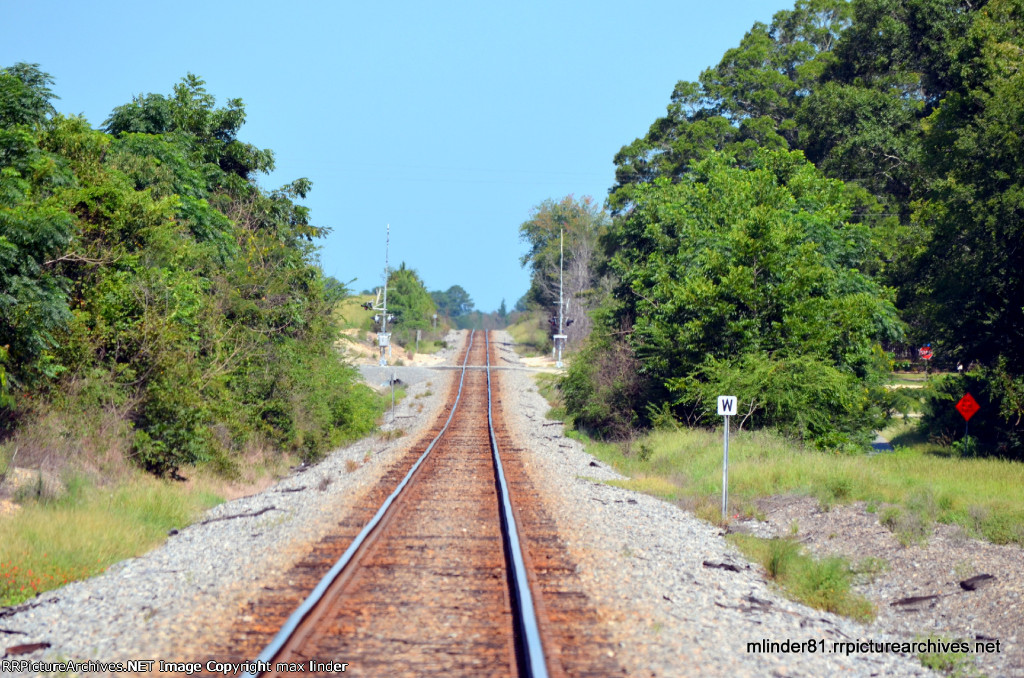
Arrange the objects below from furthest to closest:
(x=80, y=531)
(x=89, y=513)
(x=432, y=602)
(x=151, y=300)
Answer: (x=151, y=300) < (x=89, y=513) < (x=80, y=531) < (x=432, y=602)

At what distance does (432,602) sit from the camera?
28.7ft

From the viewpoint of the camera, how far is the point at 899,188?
54000 mm

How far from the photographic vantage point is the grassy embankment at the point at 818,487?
456 inches

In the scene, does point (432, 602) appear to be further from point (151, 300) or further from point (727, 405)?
point (151, 300)

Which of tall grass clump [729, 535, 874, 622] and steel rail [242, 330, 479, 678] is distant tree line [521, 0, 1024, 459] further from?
steel rail [242, 330, 479, 678]

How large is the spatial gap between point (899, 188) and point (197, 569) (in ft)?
173

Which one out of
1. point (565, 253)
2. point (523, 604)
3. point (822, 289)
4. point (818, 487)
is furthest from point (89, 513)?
point (565, 253)

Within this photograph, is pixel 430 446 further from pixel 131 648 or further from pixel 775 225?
pixel 131 648

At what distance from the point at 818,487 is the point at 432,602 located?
32.8 feet

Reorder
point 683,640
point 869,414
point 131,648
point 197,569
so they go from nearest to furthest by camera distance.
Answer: point 131,648 → point 683,640 → point 197,569 → point 869,414

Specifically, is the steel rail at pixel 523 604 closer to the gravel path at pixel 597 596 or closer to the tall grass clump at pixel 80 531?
the gravel path at pixel 597 596

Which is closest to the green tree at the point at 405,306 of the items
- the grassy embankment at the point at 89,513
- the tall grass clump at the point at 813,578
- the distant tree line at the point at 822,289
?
the distant tree line at the point at 822,289

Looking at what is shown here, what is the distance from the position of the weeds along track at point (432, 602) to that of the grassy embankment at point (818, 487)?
319 cm

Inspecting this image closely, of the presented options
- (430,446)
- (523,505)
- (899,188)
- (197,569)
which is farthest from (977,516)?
(899,188)
